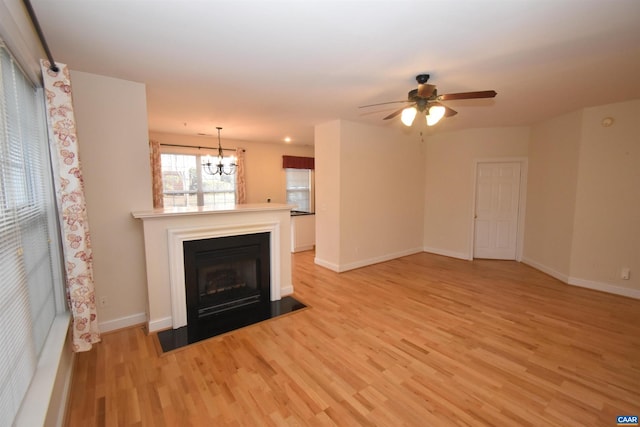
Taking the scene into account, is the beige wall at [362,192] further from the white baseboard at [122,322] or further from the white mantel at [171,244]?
the white baseboard at [122,322]

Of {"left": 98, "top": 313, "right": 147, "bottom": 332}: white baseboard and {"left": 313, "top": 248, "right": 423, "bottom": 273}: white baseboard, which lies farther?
{"left": 313, "top": 248, "right": 423, "bottom": 273}: white baseboard

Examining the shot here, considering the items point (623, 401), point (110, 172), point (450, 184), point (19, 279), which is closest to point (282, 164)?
point (450, 184)

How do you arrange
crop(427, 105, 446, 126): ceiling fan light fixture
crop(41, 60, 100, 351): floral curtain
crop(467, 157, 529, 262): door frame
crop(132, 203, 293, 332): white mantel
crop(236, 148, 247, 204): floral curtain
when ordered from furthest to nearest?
1. crop(236, 148, 247, 204): floral curtain
2. crop(467, 157, 529, 262): door frame
3. crop(132, 203, 293, 332): white mantel
4. crop(427, 105, 446, 126): ceiling fan light fixture
5. crop(41, 60, 100, 351): floral curtain

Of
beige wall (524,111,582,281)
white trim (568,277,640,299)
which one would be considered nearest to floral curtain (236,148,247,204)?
beige wall (524,111,582,281)

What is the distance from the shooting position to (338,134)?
4629 millimetres

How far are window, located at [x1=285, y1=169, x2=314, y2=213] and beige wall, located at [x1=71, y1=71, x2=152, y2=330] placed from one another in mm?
4562

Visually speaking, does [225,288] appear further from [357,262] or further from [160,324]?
[357,262]

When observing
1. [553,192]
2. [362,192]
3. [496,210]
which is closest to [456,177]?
[496,210]

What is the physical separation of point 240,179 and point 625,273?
273 inches

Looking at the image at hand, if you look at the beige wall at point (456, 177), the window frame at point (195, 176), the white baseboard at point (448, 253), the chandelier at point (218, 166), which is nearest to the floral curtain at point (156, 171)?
the window frame at point (195, 176)

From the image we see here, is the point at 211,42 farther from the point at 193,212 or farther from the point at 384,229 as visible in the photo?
the point at 384,229

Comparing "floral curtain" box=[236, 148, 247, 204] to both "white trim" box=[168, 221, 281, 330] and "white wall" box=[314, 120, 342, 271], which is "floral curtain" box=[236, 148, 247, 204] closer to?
"white wall" box=[314, 120, 342, 271]

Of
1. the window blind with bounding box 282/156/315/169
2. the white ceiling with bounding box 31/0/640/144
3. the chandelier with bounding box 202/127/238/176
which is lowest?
the chandelier with bounding box 202/127/238/176

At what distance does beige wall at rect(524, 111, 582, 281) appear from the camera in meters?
4.29
